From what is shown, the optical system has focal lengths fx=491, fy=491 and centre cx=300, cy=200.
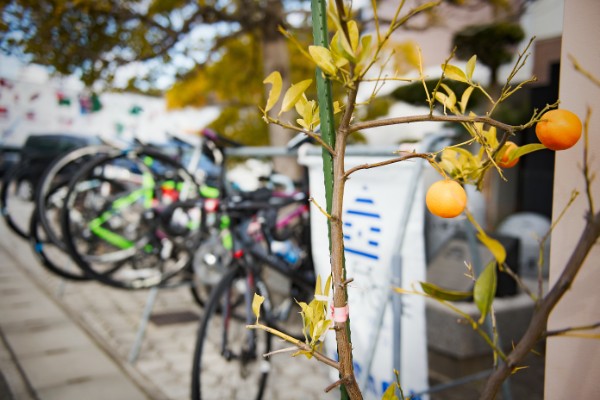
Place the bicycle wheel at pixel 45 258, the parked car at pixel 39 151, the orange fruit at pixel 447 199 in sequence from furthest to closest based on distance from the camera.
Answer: the parked car at pixel 39 151 < the bicycle wheel at pixel 45 258 < the orange fruit at pixel 447 199

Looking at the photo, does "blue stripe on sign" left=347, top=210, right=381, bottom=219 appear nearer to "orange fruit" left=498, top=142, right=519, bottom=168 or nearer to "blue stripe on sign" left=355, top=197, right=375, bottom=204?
"blue stripe on sign" left=355, top=197, right=375, bottom=204

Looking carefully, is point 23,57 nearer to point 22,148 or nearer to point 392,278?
point 22,148

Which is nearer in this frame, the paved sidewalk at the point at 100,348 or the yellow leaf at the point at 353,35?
the yellow leaf at the point at 353,35

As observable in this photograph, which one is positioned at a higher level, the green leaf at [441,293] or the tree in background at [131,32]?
the tree in background at [131,32]

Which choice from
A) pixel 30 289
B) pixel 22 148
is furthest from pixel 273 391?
pixel 22 148

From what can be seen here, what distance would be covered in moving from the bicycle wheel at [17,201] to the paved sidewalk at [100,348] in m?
0.82

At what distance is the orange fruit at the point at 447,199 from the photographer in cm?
75

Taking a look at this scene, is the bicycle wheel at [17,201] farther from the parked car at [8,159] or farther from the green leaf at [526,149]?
the green leaf at [526,149]

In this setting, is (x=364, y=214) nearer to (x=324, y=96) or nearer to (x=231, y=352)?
(x=324, y=96)

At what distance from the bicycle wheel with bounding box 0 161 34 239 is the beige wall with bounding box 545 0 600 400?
227 inches

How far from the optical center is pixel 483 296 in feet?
2.14

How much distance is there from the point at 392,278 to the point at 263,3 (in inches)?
151

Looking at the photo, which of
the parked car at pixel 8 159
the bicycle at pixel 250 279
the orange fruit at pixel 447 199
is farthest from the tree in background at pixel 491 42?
the parked car at pixel 8 159

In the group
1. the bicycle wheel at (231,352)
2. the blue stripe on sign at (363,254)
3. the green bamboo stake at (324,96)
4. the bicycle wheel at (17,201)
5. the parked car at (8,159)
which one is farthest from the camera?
the parked car at (8,159)
